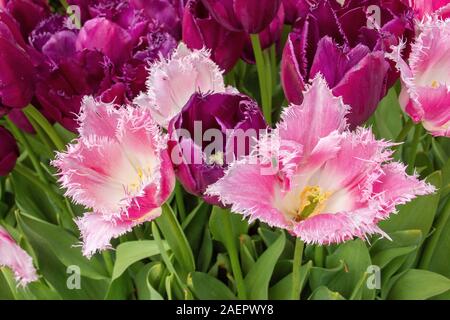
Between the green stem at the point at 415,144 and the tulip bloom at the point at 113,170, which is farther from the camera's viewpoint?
the green stem at the point at 415,144

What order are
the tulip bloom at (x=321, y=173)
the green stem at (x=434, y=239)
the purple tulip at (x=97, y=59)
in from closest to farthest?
the tulip bloom at (x=321, y=173) < the purple tulip at (x=97, y=59) < the green stem at (x=434, y=239)

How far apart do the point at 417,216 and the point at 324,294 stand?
0.37ft

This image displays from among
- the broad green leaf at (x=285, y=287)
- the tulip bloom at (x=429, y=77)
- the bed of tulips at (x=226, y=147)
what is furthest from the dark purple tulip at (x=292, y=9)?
the broad green leaf at (x=285, y=287)

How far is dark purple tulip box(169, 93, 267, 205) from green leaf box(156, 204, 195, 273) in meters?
0.11

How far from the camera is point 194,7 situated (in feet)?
1.55

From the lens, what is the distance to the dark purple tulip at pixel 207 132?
360 millimetres

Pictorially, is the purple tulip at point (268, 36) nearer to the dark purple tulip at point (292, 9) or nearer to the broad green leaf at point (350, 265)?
the dark purple tulip at point (292, 9)

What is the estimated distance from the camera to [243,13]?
44cm

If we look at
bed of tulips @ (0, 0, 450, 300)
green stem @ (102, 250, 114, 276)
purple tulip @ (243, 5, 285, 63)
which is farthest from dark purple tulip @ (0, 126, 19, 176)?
purple tulip @ (243, 5, 285, 63)

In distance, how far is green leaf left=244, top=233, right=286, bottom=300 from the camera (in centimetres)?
51

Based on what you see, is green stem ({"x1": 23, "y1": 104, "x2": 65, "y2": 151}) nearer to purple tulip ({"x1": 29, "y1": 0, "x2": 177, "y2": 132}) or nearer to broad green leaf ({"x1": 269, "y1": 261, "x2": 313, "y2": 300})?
purple tulip ({"x1": 29, "y1": 0, "x2": 177, "y2": 132})

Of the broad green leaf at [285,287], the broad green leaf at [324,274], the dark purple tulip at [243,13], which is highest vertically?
the dark purple tulip at [243,13]

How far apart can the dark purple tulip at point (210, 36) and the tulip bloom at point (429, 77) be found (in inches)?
5.5

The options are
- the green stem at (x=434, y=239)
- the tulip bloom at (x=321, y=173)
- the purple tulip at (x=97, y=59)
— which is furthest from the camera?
the green stem at (x=434, y=239)
